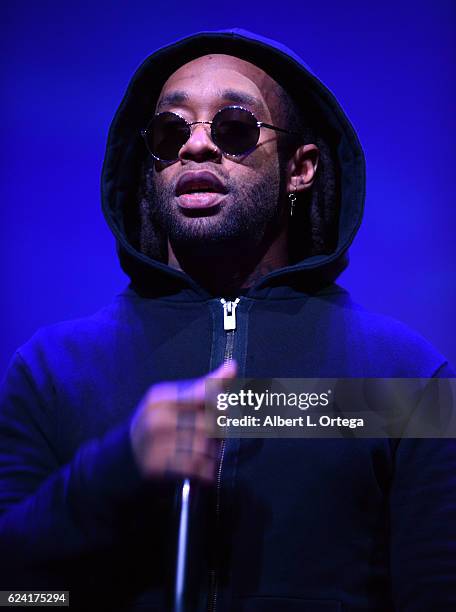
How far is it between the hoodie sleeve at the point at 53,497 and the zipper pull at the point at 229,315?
29 centimetres

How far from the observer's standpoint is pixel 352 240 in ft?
4.21

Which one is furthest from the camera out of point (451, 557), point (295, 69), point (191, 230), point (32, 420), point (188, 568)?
point (295, 69)

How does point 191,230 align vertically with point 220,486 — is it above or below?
above

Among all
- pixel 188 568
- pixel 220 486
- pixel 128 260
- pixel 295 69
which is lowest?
pixel 188 568

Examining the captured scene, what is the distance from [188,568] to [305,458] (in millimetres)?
309

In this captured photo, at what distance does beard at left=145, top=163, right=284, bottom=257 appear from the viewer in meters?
1.23

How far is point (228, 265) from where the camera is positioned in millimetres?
1303

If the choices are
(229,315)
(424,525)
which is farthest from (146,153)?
(424,525)

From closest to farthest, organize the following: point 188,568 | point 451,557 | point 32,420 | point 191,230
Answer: point 188,568, point 451,557, point 32,420, point 191,230

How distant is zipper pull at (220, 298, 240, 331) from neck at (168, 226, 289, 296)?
153mm

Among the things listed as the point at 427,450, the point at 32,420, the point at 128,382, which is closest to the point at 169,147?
the point at 128,382

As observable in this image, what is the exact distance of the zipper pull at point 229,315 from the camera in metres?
1.13

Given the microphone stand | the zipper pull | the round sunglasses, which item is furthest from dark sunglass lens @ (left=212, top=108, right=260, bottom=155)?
the microphone stand

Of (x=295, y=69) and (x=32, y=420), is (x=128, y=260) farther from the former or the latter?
(x=295, y=69)
